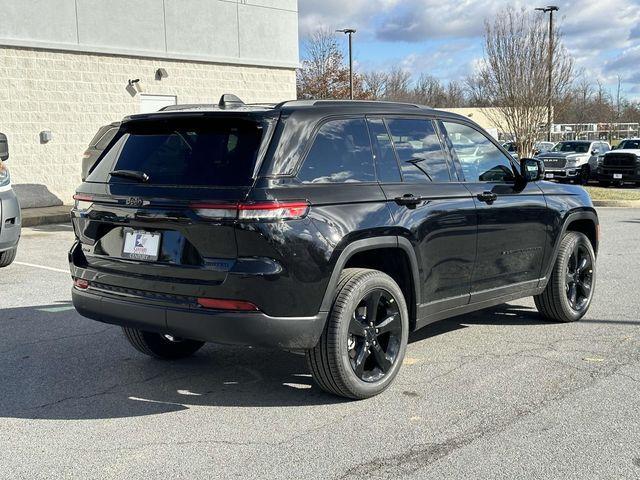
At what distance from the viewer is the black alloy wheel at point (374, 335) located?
14.8 feet

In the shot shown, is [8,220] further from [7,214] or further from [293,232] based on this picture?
[293,232]

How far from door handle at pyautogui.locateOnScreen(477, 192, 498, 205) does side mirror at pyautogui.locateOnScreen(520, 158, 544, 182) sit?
52cm

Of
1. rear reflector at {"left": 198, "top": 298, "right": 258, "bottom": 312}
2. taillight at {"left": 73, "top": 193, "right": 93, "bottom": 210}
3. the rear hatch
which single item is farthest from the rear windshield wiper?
rear reflector at {"left": 198, "top": 298, "right": 258, "bottom": 312}

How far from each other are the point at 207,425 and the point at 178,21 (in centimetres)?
1640

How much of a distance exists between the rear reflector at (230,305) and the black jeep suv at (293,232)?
0.01 m

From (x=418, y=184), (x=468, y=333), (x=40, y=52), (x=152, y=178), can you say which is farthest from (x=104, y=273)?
(x=40, y=52)

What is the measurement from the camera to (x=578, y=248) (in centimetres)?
662

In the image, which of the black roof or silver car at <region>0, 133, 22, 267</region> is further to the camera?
silver car at <region>0, 133, 22, 267</region>

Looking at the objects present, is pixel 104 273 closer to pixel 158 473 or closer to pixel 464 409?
pixel 158 473

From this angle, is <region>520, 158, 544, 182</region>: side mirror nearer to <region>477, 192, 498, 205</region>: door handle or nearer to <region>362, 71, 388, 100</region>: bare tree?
<region>477, 192, 498, 205</region>: door handle

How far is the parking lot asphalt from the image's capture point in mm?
3623

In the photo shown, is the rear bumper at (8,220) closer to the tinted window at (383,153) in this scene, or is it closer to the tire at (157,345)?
the tire at (157,345)

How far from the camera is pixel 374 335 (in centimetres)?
459

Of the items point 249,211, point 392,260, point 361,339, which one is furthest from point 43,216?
point 249,211
